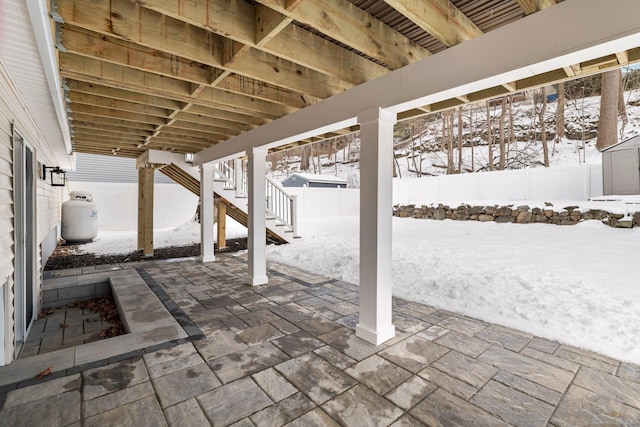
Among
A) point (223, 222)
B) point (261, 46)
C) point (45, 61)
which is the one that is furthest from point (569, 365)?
point (223, 222)

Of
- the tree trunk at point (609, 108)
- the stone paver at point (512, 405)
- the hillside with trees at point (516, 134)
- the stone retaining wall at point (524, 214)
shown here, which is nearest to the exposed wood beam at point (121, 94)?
the stone paver at point (512, 405)

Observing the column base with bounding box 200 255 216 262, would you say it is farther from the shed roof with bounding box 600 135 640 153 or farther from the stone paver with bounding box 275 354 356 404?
the shed roof with bounding box 600 135 640 153

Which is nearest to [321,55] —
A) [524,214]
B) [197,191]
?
[197,191]

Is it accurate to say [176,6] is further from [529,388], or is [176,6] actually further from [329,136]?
[529,388]

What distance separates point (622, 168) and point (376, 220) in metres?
8.05

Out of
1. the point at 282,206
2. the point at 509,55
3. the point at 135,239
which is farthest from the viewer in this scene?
the point at 135,239

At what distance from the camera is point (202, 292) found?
13.5ft

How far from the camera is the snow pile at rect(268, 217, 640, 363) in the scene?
9.36 ft

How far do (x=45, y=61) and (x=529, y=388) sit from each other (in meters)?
3.84

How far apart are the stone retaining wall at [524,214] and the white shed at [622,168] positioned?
1355mm

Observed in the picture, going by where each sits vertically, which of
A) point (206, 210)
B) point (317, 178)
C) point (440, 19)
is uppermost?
point (317, 178)

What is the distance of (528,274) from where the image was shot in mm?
4016

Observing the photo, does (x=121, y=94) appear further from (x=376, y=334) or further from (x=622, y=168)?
(x=622, y=168)

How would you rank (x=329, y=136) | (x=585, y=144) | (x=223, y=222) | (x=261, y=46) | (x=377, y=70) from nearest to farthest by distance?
1. (x=261, y=46)
2. (x=377, y=70)
3. (x=329, y=136)
4. (x=223, y=222)
5. (x=585, y=144)
